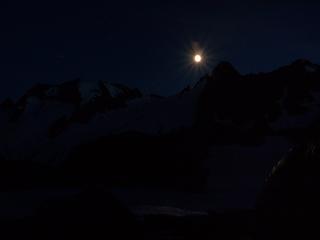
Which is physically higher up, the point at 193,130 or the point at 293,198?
the point at 193,130

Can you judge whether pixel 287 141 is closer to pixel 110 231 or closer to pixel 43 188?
pixel 43 188

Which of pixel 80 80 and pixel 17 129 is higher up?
pixel 80 80

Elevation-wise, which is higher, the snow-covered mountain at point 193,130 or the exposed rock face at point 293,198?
the snow-covered mountain at point 193,130

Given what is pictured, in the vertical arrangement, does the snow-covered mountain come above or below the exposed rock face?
above

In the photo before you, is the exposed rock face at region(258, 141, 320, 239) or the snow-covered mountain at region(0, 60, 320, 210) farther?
the snow-covered mountain at region(0, 60, 320, 210)

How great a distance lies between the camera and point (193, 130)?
6072cm

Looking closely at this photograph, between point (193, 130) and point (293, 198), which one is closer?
point (293, 198)

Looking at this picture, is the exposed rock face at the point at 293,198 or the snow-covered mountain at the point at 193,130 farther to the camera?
the snow-covered mountain at the point at 193,130

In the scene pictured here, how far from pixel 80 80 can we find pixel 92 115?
23.9 metres

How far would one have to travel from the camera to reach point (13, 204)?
34219mm

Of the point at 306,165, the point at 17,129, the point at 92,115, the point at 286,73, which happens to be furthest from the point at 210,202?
the point at 17,129

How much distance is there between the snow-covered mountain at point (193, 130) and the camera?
171 feet

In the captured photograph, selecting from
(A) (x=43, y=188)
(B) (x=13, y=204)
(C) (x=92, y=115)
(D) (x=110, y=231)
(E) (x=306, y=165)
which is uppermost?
(C) (x=92, y=115)

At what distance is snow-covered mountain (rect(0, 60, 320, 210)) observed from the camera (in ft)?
171
